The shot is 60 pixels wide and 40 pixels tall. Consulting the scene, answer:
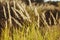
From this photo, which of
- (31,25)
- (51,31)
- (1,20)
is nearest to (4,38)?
(31,25)

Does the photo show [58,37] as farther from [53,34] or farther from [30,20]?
[30,20]

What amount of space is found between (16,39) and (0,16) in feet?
6.36

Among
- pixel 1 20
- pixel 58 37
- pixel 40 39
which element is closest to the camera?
pixel 40 39

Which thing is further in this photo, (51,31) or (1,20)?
(1,20)

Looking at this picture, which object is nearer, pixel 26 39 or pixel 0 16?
pixel 26 39

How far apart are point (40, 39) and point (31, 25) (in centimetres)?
23

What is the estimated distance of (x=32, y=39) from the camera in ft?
9.91

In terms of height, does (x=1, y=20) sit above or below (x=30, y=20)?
below

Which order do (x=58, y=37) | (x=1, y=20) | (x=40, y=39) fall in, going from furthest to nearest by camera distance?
(x=1, y=20) → (x=58, y=37) → (x=40, y=39)

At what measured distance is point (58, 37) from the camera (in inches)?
131

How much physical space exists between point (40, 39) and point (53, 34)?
0.23 meters

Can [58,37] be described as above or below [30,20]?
below

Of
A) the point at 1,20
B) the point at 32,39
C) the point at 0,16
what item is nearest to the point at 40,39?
the point at 32,39

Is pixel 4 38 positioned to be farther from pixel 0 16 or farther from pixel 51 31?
pixel 0 16
